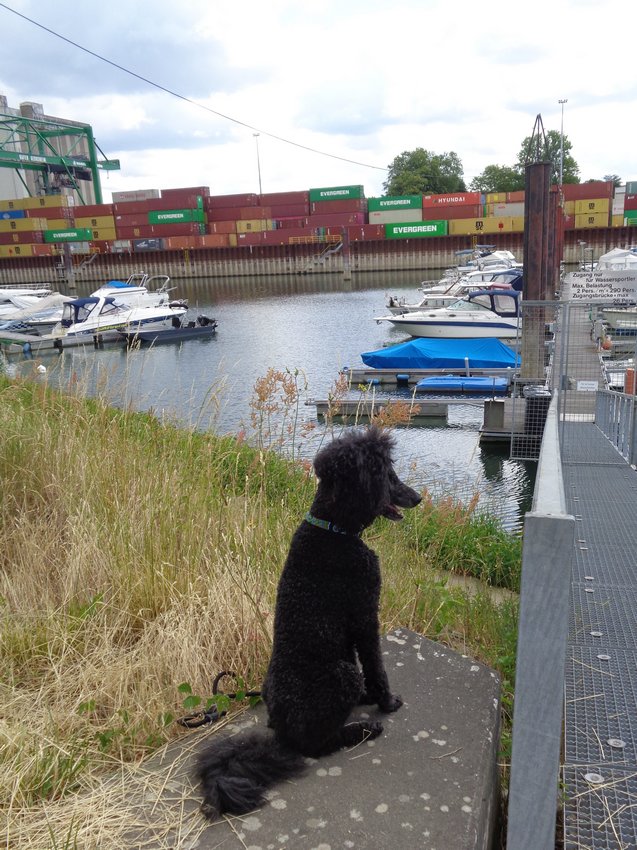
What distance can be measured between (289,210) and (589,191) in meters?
27.2

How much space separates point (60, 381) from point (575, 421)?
5860mm

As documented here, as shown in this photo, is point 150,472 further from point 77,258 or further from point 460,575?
point 77,258

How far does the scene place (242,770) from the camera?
1753 millimetres

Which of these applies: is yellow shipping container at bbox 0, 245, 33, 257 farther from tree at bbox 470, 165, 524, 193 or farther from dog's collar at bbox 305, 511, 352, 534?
dog's collar at bbox 305, 511, 352, 534

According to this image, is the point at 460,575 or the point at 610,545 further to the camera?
the point at 460,575

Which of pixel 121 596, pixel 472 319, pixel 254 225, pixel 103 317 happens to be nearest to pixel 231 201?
pixel 254 225

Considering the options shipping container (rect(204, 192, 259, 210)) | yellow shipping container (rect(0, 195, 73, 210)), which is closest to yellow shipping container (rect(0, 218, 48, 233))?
yellow shipping container (rect(0, 195, 73, 210))

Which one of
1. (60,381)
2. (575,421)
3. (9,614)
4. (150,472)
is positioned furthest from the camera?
(575,421)

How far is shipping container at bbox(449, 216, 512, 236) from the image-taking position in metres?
55.7

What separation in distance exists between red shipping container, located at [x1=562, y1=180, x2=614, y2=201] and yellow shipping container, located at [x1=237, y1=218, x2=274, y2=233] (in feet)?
86.9

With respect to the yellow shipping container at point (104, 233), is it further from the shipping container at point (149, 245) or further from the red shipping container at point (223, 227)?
the red shipping container at point (223, 227)

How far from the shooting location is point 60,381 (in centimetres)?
466

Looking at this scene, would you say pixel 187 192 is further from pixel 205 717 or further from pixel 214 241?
pixel 205 717

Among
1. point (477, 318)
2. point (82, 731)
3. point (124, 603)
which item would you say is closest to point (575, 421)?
point (124, 603)
